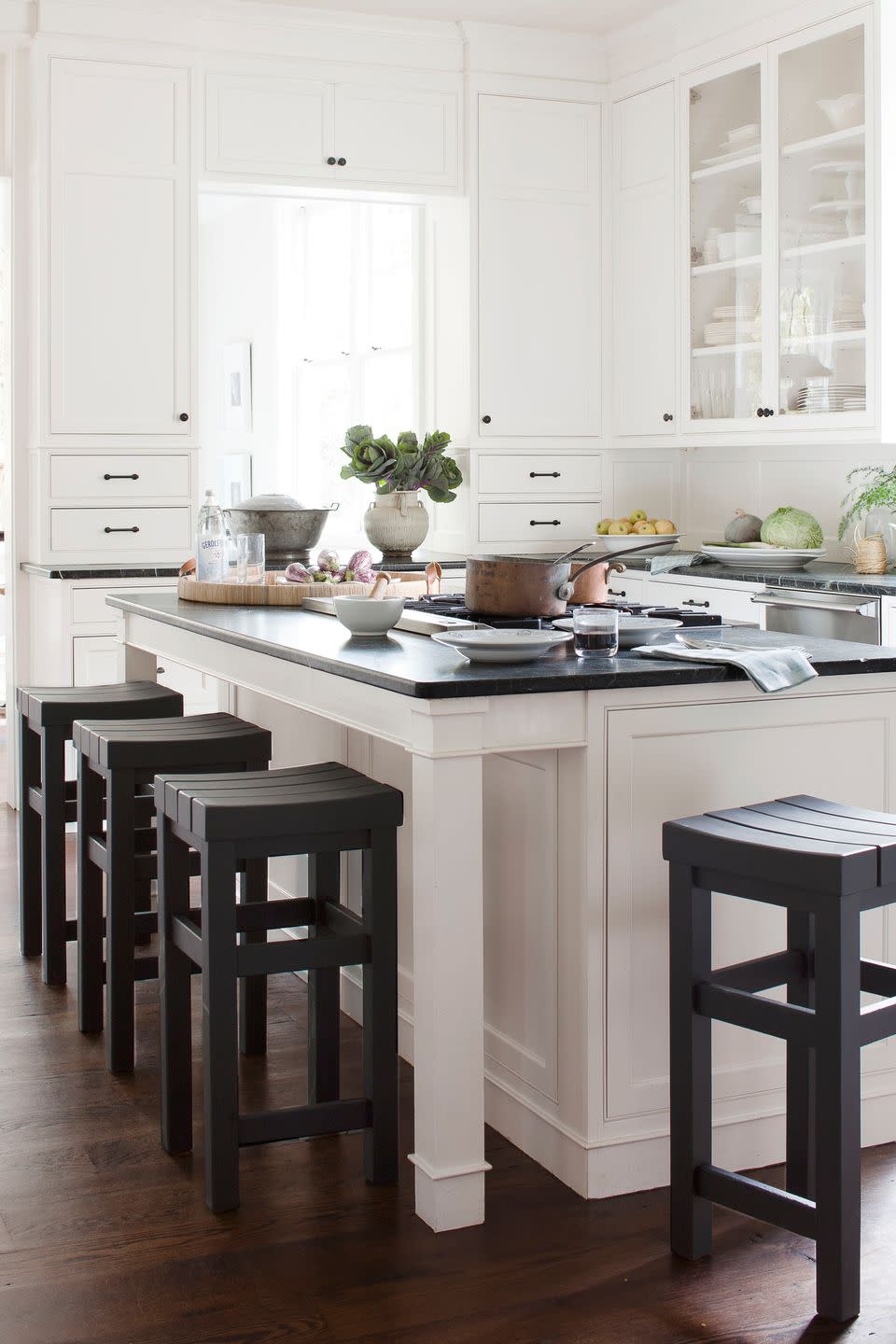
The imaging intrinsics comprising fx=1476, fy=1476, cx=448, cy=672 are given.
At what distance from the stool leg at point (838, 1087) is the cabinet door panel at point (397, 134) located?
13.7ft

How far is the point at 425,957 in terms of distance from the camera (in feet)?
7.16

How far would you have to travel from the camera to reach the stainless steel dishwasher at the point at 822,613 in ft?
13.6

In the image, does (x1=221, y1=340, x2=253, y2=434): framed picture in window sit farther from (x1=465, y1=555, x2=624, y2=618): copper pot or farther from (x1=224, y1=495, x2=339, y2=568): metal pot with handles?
(x1=465, y1=555, x2=624, y2=618): copper pot

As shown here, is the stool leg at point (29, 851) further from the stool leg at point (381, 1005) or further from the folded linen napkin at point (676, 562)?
the folded linen napkin at point (676, 562)

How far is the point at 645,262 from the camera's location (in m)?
5.50

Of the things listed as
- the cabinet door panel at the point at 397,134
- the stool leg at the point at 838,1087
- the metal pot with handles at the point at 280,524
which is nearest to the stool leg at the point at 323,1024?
the stool leg at the point at 838,1087

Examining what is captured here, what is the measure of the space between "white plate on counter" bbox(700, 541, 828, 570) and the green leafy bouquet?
107 cm

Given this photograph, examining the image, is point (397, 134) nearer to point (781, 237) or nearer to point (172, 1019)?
point (781, 237)

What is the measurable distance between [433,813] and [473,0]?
13.0 feet

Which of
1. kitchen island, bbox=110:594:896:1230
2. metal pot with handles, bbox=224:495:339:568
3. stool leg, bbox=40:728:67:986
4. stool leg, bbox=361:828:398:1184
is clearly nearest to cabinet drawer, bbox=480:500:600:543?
metal pot with handles, bbox=224:495:339:568

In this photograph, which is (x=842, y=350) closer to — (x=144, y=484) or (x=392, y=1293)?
(x=144, y=484)

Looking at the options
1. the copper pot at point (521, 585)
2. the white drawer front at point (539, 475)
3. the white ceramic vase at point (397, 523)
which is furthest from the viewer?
the white drawer front at point (539, 475)

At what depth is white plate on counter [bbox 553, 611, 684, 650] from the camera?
257 cm

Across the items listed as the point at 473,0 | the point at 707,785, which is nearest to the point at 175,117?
the point at 473,0
